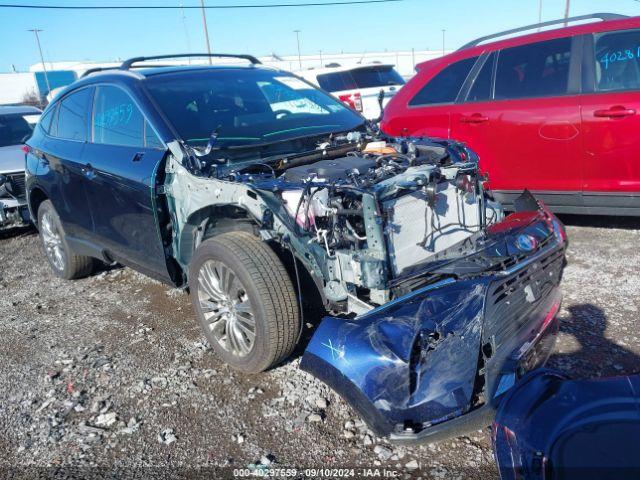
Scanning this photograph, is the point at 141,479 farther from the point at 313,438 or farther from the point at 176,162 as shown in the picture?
the point at 176,162

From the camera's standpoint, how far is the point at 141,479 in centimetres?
249

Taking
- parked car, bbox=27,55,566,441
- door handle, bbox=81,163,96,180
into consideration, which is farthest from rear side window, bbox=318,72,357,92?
door handle, bbox=81,163,96,180

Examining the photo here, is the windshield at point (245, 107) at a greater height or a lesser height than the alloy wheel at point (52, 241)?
greater

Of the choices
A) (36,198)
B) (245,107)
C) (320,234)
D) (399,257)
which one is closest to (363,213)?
(320,234)

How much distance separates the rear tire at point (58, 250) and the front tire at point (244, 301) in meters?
2.17

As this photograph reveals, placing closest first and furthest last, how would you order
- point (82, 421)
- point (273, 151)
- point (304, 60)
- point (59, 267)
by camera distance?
point (82, 421) < point (273, 151) < point (59, 267) < point (304, 60)

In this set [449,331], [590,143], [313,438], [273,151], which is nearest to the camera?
[449,331]

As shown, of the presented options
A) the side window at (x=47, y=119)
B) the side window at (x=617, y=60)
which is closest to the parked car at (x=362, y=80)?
the side window at (x=617, y=60)

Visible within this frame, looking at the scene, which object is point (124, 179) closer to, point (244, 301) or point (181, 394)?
point (244, 301)

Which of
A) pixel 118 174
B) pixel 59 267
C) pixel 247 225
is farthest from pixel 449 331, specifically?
pixel 59 267

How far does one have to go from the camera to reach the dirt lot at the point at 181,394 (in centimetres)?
256

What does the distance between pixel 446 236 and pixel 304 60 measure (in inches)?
2398

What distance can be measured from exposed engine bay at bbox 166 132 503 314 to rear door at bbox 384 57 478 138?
2205 mm

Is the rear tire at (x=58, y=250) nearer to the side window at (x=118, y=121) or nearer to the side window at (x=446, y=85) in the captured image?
the side window at (x=118, y=121)
